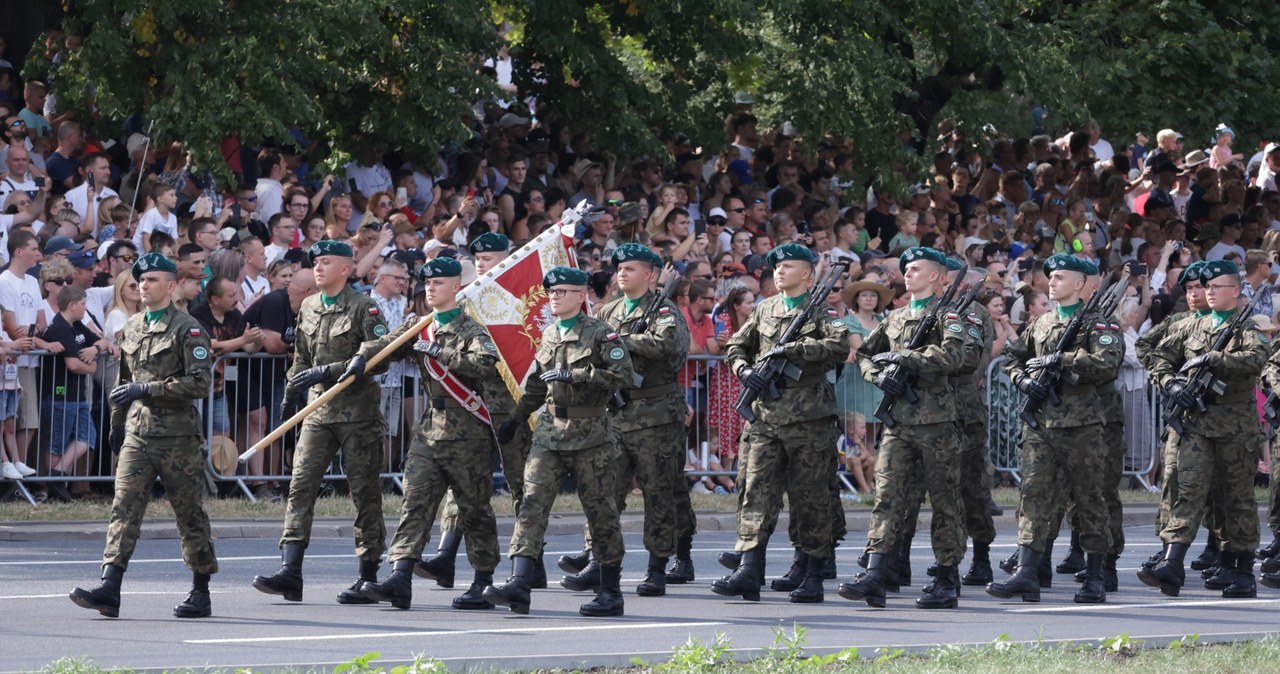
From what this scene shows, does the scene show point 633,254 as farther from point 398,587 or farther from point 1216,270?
point 1216,270

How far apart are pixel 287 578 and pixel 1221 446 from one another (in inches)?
227

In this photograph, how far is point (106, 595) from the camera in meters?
11.0

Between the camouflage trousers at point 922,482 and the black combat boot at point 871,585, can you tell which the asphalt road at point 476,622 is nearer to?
the black combat boot at point 871,585

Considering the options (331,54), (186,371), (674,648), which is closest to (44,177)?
(331,54)

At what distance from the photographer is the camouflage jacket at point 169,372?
11266 mm

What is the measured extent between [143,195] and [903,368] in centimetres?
808

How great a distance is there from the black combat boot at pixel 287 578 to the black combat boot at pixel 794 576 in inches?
117

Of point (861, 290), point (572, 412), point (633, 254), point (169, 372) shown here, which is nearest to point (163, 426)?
point (169, 372)

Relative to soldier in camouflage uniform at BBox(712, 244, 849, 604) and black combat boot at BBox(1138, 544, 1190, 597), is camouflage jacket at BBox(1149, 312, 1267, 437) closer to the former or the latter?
black combat boot at BBox(1138, 544, 1190, 597)

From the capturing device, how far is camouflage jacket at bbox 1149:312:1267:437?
13.0 meters

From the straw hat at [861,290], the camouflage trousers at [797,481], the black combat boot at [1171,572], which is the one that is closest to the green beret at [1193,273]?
the black combat boot at [1171,572]

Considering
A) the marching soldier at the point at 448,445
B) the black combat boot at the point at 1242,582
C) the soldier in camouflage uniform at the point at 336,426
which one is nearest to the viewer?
the marching soldier at the point at 448,445

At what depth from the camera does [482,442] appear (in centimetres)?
1180

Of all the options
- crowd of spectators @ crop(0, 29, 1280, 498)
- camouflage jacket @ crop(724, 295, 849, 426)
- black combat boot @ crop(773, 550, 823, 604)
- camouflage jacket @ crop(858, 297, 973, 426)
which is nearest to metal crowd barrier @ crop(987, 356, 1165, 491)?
crowd of spectators @ crop(0, 29, 1280, 498)
